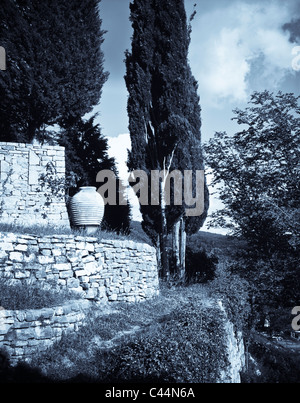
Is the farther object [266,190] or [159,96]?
[159,96]

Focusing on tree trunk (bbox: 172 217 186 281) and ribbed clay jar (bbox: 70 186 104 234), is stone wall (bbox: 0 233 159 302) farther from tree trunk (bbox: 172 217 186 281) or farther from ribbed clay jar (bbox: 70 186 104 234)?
tree trunk (bbox: 172 217 186 281)

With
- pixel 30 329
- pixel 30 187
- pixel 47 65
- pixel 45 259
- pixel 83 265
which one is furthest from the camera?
pixel 47 65

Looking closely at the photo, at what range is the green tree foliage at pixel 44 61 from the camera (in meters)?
9.17

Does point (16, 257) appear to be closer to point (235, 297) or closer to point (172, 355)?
point (172, 355)

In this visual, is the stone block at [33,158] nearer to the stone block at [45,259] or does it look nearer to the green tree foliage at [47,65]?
the green tree foliage at [47,65]

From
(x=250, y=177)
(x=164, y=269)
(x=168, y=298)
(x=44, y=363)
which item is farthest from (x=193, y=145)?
(x=44, y=363)

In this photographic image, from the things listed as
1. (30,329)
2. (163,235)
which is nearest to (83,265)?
(30,329)

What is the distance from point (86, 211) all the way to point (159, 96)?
18.4 ft

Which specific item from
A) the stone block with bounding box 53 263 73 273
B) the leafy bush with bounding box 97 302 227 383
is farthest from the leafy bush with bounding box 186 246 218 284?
the stone block with bounding box 53 263 73 273

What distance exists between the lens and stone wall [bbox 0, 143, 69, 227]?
292 inches

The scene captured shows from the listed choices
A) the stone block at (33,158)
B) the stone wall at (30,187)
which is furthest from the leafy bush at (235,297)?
the stone block at (33,158)

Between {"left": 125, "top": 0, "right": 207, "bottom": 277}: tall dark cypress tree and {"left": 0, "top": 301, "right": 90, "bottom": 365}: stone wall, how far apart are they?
5.84m

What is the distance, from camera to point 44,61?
9328mm
